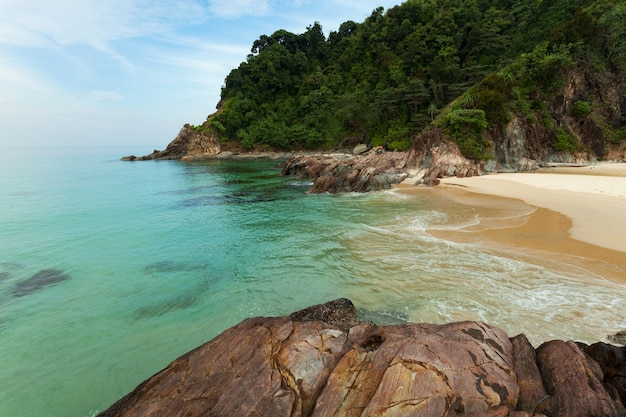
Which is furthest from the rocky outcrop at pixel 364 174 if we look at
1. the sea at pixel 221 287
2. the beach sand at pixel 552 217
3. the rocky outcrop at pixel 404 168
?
the sea at pixel 221 287

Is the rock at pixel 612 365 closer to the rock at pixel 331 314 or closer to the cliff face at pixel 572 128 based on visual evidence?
the rock at pixel 331 314

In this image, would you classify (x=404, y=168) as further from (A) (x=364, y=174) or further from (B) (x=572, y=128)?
(B) (x=572, y=128)

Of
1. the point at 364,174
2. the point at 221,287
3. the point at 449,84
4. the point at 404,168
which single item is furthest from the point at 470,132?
the point at 221,287

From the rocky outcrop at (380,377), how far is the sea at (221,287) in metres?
2.88

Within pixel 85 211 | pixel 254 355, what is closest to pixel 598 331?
pixel 254 355

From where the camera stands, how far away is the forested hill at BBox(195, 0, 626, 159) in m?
32.4

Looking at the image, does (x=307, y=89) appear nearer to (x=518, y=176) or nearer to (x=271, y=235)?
(x=518, y=176)

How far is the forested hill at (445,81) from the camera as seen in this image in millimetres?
32406

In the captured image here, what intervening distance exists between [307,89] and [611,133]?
2428 inches

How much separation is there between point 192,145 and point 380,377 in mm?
85110

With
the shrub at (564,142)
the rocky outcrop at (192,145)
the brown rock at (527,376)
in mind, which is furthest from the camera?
the rocky outcrop at (192,145)

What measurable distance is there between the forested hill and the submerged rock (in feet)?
109

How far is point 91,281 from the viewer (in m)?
11.6

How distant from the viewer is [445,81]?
47.1 meters
